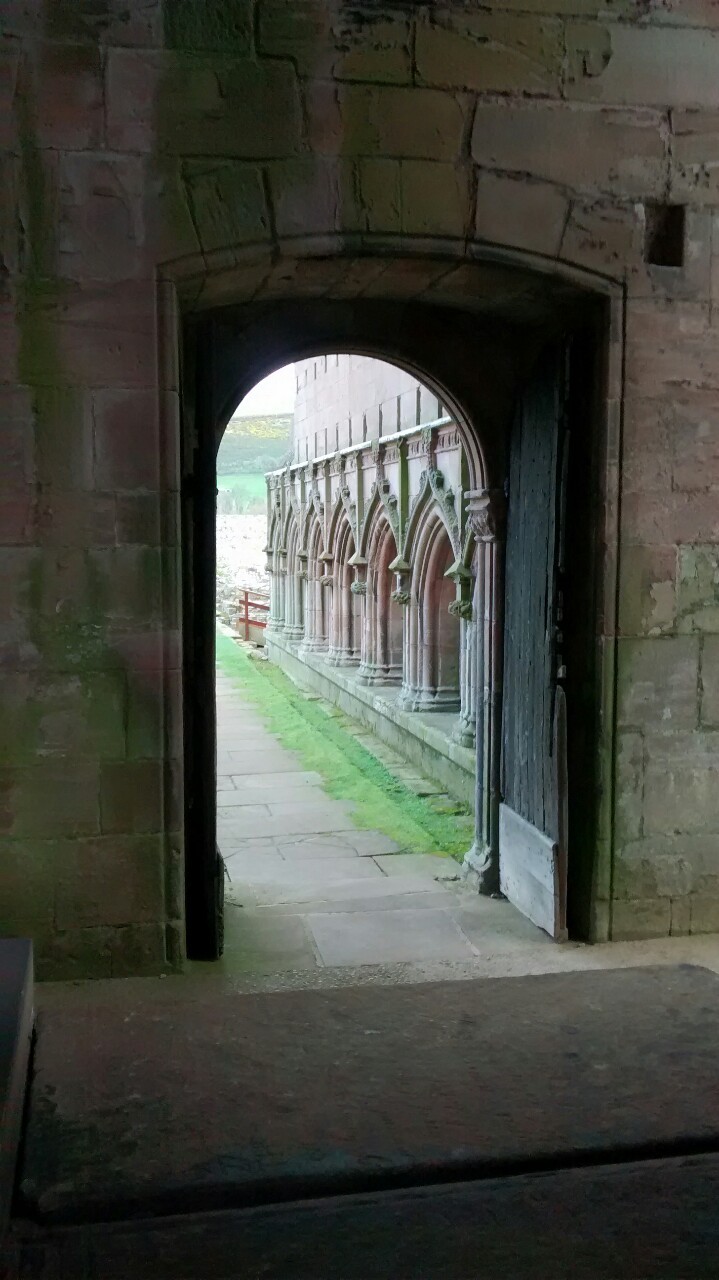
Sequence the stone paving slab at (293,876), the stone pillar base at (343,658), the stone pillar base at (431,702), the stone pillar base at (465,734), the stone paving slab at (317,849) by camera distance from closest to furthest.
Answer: the stone paving slab at (293,876), the stone paving slab at (317,849), the stone pillar base at (465,734), the stone pillar base at (431,702), the stone pillar base at (343,658)

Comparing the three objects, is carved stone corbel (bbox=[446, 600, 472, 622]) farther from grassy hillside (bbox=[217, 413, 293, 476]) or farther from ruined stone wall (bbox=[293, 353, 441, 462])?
grassy hillside (bbox=[217, 413, 293, 476])

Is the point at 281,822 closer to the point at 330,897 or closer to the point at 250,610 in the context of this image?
the point at 330,897

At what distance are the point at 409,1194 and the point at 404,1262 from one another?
146mm

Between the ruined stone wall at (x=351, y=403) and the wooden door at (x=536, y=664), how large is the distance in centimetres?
345

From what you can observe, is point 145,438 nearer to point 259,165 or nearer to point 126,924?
point 259,165

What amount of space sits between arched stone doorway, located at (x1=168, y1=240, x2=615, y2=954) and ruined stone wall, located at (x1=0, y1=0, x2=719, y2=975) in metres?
0.19

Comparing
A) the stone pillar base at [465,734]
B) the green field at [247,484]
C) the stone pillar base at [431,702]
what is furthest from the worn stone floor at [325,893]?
the green field at [247,484]

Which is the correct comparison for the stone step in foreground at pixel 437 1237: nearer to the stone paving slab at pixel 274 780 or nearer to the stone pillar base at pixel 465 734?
the stone pillar base at pixel 465 734

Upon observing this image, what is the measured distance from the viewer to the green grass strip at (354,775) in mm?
6797

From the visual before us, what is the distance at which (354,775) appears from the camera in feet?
29.2

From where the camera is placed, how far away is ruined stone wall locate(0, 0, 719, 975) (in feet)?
11.7

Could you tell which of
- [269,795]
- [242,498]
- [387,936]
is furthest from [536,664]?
[242,498]

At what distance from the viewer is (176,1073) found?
1673 mm

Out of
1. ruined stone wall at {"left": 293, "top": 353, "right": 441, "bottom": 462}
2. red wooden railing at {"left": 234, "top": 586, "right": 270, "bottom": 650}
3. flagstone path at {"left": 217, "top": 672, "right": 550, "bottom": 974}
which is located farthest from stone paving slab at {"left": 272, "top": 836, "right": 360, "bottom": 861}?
red wooden railing at {"left": 234, "top": 586, "right": 270, "bottom": 650}
